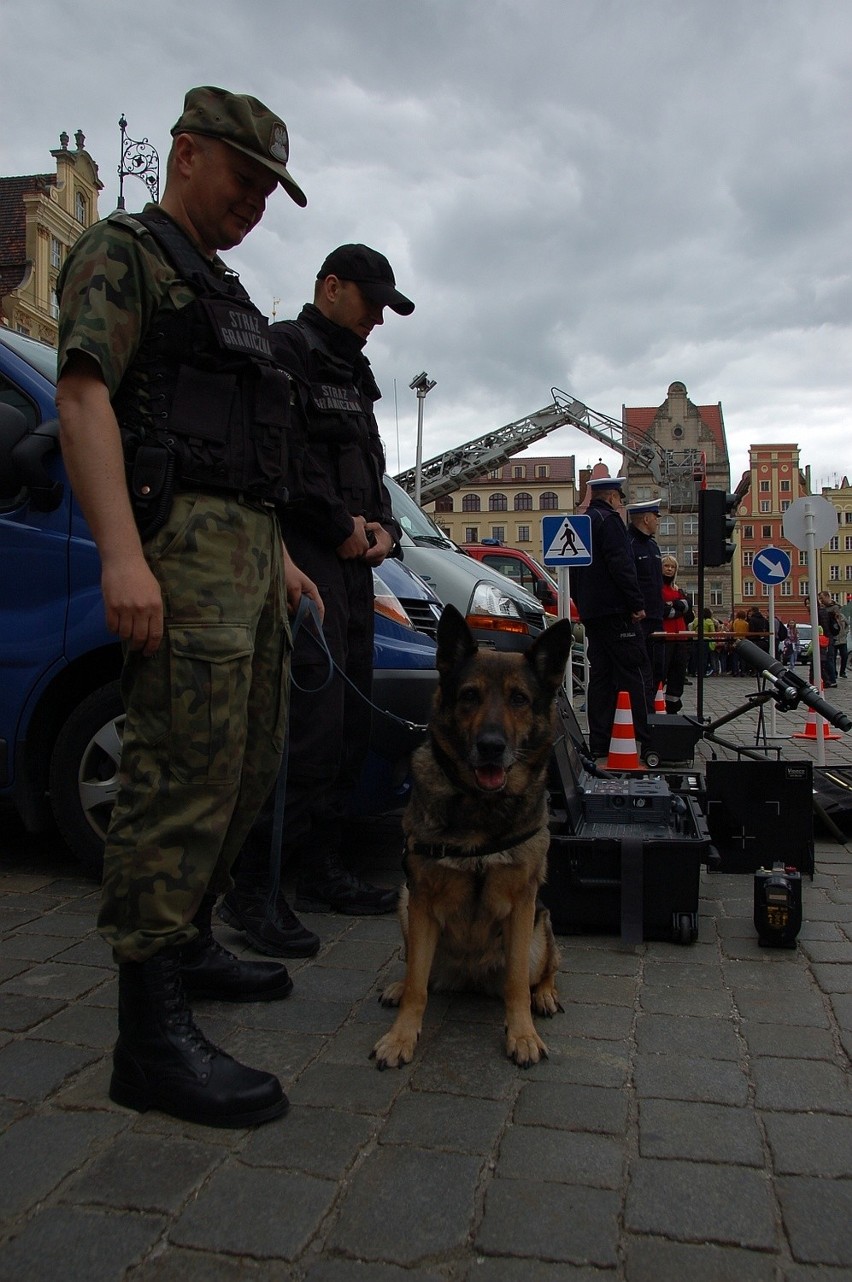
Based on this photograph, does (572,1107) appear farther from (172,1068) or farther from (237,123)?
(237,123)

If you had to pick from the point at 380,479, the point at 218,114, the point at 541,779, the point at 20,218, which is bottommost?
the point at 541,779

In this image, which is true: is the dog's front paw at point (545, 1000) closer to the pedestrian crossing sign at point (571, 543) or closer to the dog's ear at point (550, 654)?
the dog's ear at point (550, 654)

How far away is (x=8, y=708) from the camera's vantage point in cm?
405

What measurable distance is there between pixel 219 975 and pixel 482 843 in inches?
36.5

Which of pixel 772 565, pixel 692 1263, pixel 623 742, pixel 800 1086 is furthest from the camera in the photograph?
pixel 772 565

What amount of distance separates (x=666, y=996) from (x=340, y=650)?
171 cm

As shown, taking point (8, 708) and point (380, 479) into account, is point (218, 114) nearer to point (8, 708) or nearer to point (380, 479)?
point (380, 479)

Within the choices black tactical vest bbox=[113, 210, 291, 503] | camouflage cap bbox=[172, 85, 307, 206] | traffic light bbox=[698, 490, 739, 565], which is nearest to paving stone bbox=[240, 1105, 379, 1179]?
black tactical vest bbox=[113, 210, 291, 503]

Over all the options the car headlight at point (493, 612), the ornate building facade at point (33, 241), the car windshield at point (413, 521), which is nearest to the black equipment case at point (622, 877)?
the car headlight at point (493, 612)

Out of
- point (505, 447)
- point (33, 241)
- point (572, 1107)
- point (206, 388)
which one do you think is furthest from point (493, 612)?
point (33, 241)

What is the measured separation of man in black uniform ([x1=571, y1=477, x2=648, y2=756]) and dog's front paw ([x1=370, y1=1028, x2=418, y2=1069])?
5.33m

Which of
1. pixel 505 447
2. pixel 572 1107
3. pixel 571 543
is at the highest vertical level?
pixel 505 447

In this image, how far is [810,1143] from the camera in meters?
2.18

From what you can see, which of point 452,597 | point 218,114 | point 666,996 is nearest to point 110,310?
point 218,114
